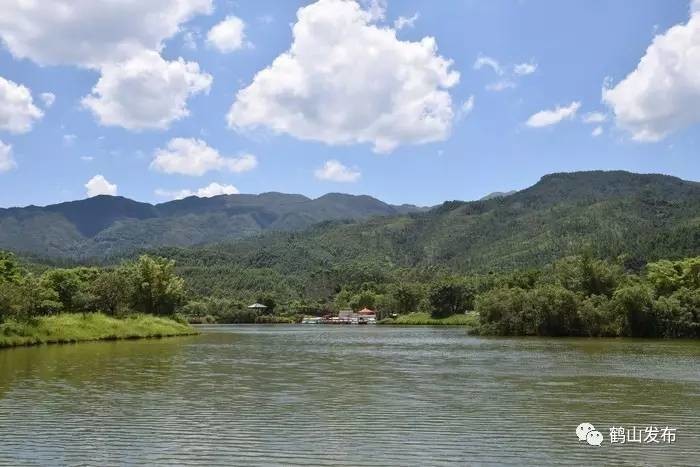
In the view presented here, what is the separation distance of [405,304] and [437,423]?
17051 cm

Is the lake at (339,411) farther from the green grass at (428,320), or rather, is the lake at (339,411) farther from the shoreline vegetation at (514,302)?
the green grass at (428,320)

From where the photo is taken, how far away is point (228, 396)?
90.9 feet

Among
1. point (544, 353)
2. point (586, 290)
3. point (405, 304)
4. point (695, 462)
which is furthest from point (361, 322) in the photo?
point (695, 462)

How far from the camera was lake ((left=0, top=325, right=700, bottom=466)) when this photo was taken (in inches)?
667

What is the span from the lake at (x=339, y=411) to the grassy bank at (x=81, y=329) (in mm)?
16414

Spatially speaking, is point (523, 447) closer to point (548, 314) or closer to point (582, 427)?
point (582, 427)

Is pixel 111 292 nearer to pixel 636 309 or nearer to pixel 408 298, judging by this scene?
pixel 636 309

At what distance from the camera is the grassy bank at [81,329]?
192 ft

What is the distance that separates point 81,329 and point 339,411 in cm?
5447

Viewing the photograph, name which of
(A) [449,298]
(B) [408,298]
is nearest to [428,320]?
(A) [449,298]

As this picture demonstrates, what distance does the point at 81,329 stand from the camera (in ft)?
230

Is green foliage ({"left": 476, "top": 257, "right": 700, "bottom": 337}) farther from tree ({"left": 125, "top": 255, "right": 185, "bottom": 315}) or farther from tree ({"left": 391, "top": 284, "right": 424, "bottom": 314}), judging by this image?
tree ({"left": 391, "top": 284, "right": 424, "bottom": 314})

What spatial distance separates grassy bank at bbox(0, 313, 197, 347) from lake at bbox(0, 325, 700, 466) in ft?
53.9

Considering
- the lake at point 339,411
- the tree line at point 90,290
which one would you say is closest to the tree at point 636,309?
the lake at point 339,411
